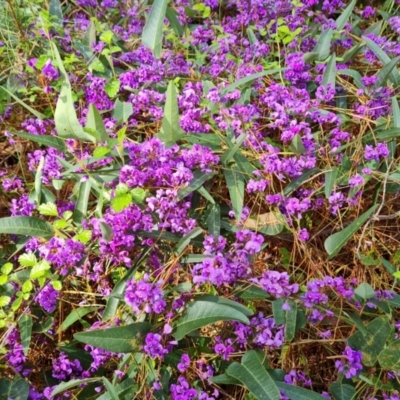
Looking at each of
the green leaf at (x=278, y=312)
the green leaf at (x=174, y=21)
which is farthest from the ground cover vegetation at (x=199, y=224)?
the green leaf at (x=174, y=21)

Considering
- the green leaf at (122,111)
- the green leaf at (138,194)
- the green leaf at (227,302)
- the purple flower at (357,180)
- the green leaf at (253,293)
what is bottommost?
the green leaf at (253,293)

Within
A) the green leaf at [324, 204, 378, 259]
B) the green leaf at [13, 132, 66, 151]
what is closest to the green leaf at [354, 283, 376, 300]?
the green leaf at [324, 204, 378, 259]

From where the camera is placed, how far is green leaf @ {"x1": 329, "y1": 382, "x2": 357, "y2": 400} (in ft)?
4.15

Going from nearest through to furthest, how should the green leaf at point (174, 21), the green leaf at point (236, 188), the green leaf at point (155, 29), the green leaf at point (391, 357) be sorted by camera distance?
the green leaf at point (391, 357), the green leaf at point (236, 188), the green leaf at point (155, 29), the green leaf at point (174, 21)

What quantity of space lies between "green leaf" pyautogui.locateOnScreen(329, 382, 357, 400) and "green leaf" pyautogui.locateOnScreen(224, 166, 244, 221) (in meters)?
0.48

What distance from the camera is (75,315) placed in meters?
1.45

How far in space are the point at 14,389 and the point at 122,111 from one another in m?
0.81

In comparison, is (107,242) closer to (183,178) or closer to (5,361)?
(183,178)

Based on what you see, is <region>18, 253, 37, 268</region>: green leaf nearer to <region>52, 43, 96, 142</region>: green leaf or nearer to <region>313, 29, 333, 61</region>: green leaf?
<region>52, 43, 96, 142</region>: green leaf

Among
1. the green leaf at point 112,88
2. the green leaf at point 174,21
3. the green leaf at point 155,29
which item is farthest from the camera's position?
the green leaf at point 174,21

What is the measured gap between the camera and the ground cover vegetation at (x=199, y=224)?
4.23 ft

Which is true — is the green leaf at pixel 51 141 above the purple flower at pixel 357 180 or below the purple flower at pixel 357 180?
above

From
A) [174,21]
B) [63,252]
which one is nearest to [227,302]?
[63,252]

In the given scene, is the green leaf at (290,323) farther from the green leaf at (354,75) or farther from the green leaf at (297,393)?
the green leaf at (354,75)
